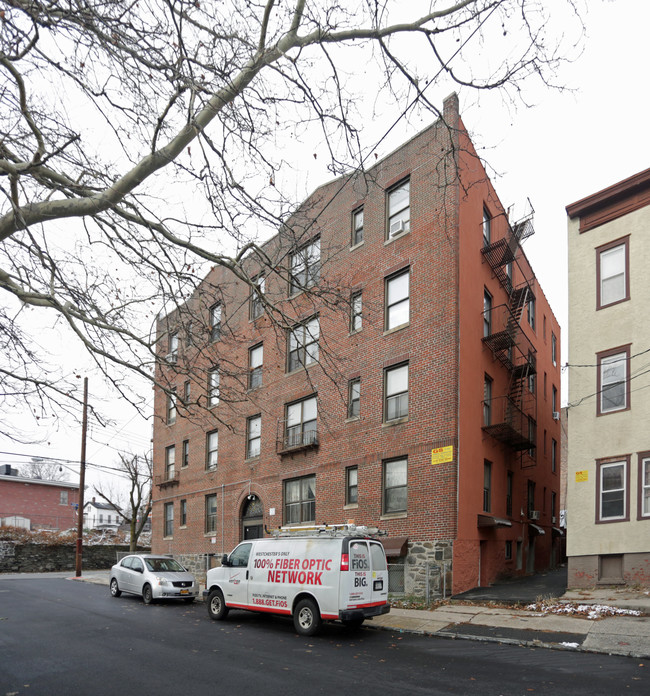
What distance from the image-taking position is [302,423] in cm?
2492

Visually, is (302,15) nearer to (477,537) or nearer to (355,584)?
(355,584)

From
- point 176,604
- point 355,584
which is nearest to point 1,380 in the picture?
point 355,584

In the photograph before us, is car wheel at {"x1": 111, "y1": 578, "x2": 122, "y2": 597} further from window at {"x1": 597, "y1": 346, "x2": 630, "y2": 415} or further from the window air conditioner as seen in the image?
window at {"x1": 597, "y1": 346, "x2": 630, "y2": 415}

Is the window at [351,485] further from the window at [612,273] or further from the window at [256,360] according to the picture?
the window at [612,273]

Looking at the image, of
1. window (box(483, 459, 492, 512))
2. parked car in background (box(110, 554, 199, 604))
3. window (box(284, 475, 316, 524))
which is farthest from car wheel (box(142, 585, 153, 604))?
window (box(483, 459, 492, 512))

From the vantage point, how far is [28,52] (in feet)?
22.2

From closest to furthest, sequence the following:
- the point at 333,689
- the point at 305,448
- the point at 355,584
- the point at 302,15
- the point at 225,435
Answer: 1. the point at 302,15
2. the point at 333,689
3. the point at 355,584
4. the point at 305,448
5. the point at 225,435

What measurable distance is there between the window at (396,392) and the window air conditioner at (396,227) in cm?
454

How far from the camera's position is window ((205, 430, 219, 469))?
3075cm

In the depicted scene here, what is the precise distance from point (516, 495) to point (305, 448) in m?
8.27

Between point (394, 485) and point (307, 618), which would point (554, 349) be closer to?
point (394, 485)

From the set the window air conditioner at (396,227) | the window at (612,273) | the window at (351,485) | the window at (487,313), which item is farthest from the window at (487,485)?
the window air conditioner at (396,227)

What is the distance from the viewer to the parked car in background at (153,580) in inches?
784

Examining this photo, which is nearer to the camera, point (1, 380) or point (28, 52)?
point (28, 52)
